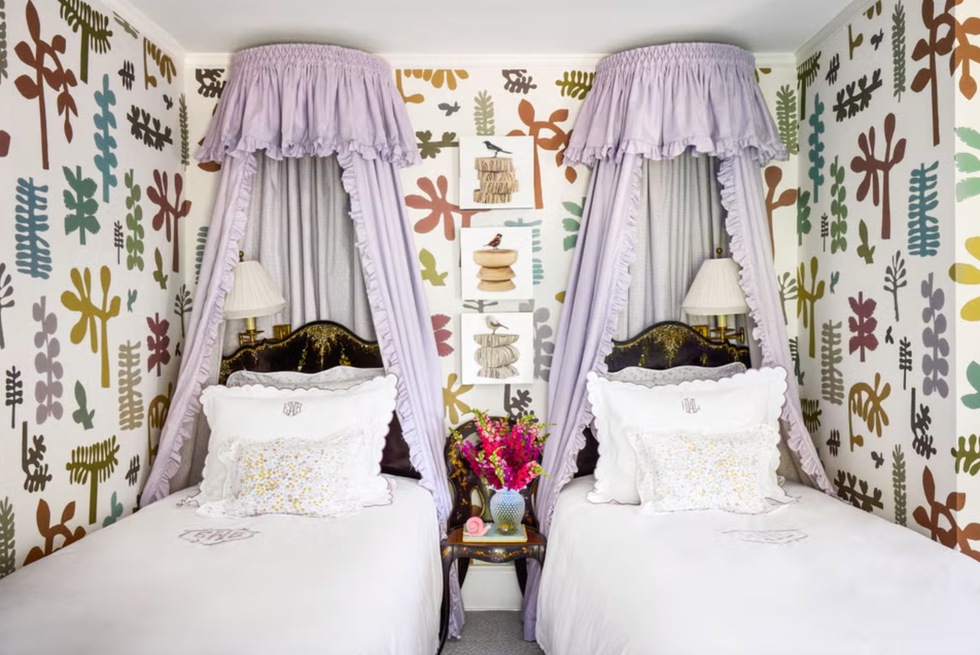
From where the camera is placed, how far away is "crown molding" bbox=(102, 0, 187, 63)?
287 cm

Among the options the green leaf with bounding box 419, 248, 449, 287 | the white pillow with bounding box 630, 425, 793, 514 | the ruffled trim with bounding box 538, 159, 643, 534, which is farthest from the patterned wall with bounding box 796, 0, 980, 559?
the green leaf with bounding box 419, 248, 449, 287

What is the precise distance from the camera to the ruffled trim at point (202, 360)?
119 inches

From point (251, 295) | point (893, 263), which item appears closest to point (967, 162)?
point (893, 263)

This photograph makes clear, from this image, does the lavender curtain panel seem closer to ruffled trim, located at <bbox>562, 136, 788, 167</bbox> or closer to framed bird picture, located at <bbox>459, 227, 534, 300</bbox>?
ruffled trim, located at <bbox>562, 136, 788, 167</bbox>

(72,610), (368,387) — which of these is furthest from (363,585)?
(368,387)

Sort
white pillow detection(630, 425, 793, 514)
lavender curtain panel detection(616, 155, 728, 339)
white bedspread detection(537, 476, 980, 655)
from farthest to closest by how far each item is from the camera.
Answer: lavender curtain panel detection(616, 155, 728, 339)
white pillow detection(630, 425, 793, 514)
white bedspread detection(537, 476, 980, 655)

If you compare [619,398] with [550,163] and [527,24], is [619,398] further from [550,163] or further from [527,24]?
[527,24]

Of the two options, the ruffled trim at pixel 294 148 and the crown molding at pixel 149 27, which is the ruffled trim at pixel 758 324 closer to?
the ruffled trim at pixel 294 148

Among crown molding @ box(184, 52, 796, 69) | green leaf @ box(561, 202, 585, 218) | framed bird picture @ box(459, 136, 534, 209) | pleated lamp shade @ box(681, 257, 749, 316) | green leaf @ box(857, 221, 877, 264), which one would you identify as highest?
crown molding @ box(184, 52, 796, 69)

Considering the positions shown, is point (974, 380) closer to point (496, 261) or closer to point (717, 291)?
point (717, 291)

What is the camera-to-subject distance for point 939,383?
244 centimetres

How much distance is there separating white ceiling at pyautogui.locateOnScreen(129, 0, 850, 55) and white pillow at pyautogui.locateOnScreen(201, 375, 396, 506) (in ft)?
5.22

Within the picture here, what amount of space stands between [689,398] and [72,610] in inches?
90.8

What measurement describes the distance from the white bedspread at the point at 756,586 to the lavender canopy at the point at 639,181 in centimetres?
48
